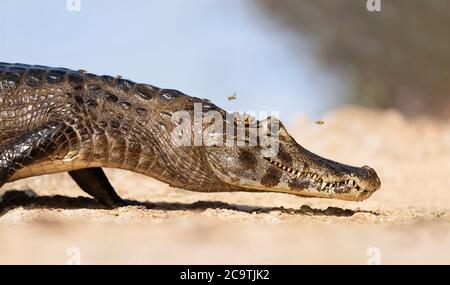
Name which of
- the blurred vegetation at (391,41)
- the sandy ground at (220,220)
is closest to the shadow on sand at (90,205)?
the sandy ground at (220,220)

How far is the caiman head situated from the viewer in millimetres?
8102

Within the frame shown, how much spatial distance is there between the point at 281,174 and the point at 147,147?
145cm

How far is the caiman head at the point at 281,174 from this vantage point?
8.10m

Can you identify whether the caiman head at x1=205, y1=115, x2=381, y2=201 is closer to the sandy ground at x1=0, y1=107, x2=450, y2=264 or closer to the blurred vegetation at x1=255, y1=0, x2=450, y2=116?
the sandy ground at x1=0, y1=107, x2=450, y2=264

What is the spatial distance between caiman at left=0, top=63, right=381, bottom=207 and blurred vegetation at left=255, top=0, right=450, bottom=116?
50.1 feet

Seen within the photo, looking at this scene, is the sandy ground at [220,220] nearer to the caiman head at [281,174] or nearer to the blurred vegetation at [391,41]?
the caiman head at [281,174]

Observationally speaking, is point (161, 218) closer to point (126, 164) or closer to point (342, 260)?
point (126, 164)

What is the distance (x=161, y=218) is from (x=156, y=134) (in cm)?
107

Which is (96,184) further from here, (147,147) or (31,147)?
(31,147)

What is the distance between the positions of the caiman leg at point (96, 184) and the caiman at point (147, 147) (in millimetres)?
778

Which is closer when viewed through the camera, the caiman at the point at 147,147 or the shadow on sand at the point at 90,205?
the caiman at the point at 147,147

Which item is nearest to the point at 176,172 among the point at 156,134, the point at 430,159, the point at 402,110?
the point at 156,134

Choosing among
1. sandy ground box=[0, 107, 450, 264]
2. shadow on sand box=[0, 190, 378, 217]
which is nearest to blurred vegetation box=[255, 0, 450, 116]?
sandy ground box=[0, 107, 450, 264]

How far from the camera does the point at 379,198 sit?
12.2 metres
